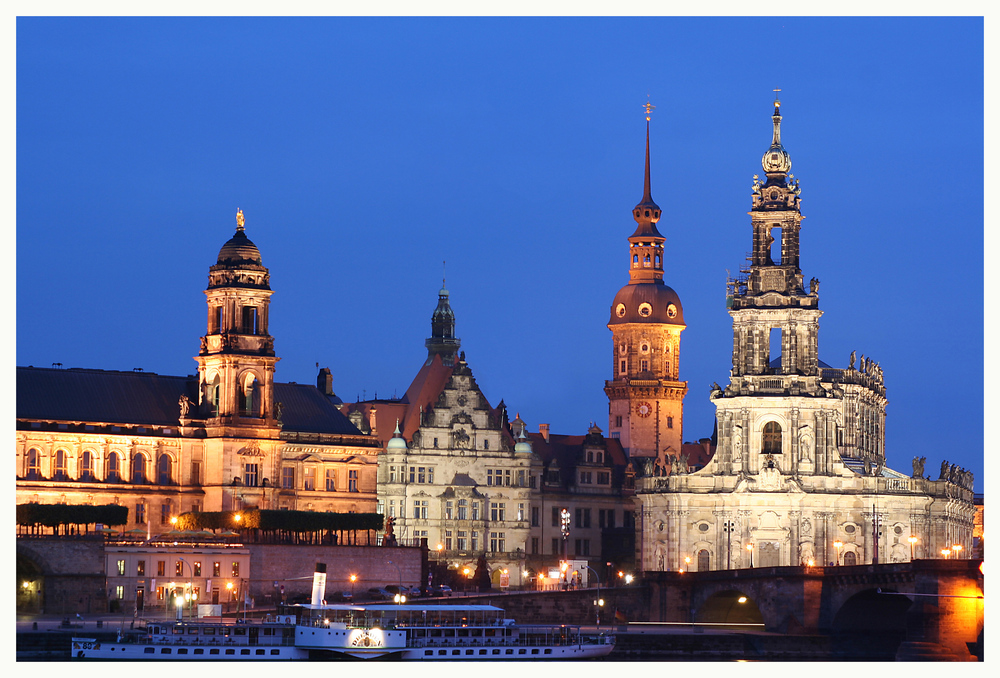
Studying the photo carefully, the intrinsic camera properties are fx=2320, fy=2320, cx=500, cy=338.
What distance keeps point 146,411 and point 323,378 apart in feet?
92.8

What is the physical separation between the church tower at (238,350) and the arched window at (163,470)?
122 inches

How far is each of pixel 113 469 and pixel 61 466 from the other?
11.1ft

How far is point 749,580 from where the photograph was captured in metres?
130

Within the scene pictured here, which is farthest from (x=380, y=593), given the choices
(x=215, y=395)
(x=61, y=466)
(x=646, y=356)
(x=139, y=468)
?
(x=646, y=356)

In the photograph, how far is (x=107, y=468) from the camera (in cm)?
13850

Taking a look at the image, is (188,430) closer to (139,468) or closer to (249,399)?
(139,468)

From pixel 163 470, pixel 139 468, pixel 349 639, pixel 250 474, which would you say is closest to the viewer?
pixel 349 639

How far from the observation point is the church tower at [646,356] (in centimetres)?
16975

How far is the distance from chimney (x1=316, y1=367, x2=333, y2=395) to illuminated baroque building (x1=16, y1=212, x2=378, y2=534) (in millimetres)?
21957

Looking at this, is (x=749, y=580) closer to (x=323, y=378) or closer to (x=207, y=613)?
(x=207, y=613)

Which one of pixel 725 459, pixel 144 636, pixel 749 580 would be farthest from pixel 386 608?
pixel 725 459

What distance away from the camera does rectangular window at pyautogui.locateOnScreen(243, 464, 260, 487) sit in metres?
140

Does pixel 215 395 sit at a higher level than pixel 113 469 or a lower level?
higher

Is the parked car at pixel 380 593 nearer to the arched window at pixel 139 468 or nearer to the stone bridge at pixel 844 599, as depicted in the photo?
the stone bridge at pixel 844 599
